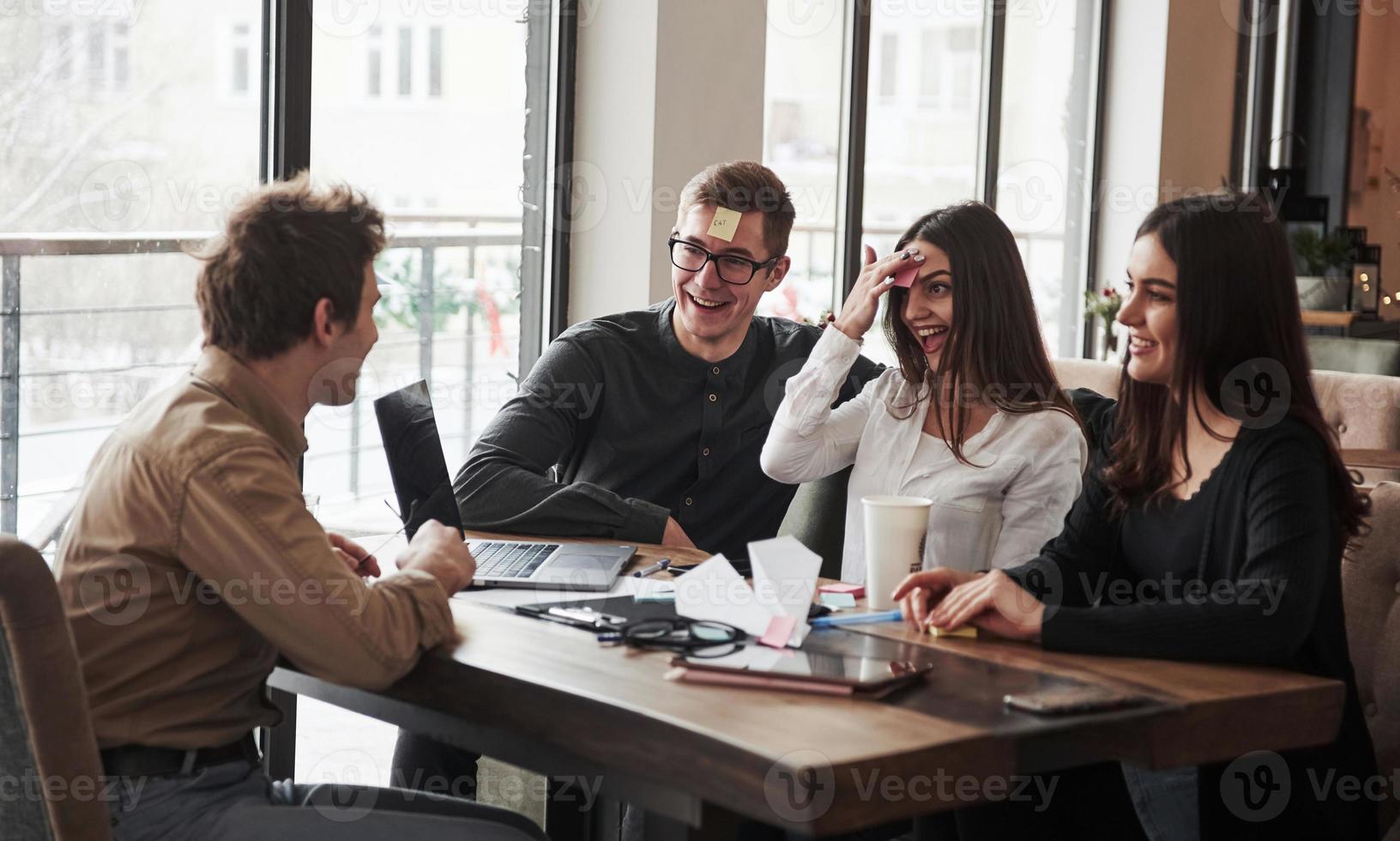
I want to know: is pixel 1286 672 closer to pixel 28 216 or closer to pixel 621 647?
pixel 621 647

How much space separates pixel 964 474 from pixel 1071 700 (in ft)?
2.60

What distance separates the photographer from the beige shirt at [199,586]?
4.61ft

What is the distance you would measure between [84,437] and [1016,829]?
169 centimetres

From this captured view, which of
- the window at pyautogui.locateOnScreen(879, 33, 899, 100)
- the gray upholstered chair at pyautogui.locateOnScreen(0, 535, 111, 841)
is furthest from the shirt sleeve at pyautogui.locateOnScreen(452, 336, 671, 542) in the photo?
the window at pyautogui.locateOnScreen(879, 33, 899, 100)

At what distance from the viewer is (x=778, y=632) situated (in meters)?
1.53

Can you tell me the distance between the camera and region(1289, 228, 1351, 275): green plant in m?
5.73

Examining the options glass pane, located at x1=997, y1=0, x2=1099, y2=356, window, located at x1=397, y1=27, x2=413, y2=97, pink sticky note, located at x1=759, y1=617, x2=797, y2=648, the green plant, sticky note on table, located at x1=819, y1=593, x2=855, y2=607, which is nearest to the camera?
pink sticky note, located at x1=759, y1=617, x2=797, y2=648

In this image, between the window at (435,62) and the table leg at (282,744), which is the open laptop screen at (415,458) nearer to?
the table leg at (282,744)

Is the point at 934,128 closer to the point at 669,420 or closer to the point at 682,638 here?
the point at 669,420

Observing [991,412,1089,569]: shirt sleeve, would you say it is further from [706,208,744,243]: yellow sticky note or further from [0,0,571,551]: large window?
[0,0,571,551]: large window

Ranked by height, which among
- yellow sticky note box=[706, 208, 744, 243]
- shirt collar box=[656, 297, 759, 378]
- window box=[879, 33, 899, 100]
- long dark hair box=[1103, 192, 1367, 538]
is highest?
window box=[879, 33, 899, 100]

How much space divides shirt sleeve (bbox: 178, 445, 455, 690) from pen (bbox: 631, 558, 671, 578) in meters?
0.51

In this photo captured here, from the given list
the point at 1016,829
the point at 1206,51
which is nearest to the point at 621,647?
the point at 1016,829

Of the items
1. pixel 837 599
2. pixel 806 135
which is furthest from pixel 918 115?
pixel 837 599
